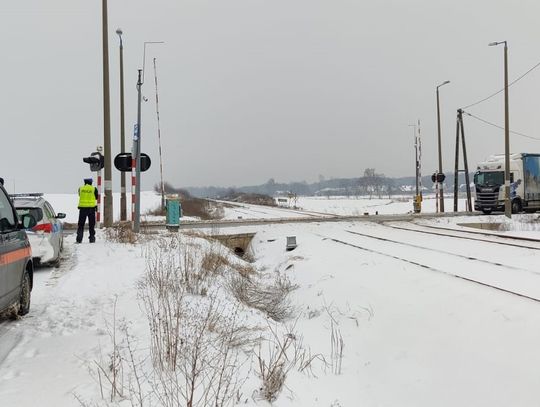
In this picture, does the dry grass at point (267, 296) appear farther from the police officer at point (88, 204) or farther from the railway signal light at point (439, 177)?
the railway signal light at point (439, 177)

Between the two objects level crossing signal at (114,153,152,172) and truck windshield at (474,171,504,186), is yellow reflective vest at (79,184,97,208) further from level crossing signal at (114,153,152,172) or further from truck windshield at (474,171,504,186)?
truck windshield at (474,171,504,186)

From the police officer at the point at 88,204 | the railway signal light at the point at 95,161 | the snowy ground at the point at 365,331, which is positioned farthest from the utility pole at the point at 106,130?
the snowy ground at the point at 365,331

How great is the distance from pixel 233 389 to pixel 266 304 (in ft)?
16.4

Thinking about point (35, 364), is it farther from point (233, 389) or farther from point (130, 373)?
point (233, 389)

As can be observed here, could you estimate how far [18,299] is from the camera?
19.6ft

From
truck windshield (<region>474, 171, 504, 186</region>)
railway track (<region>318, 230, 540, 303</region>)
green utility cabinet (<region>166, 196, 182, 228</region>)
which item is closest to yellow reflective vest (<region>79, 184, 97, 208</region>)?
green utility cabinet (<region>166, 196, 182, 228</region>)

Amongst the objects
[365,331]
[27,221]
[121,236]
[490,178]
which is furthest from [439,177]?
[27,221]

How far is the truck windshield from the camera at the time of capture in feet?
96.5

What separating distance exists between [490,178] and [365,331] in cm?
2627

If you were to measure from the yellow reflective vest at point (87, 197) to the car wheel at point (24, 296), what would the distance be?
25.1ft

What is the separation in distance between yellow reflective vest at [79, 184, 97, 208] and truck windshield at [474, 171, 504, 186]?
2451cm

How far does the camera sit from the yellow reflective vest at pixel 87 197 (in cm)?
1379

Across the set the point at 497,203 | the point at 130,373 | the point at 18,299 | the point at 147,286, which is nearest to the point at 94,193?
the point at 147,286

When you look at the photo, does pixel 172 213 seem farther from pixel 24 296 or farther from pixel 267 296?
pixel 24 296
